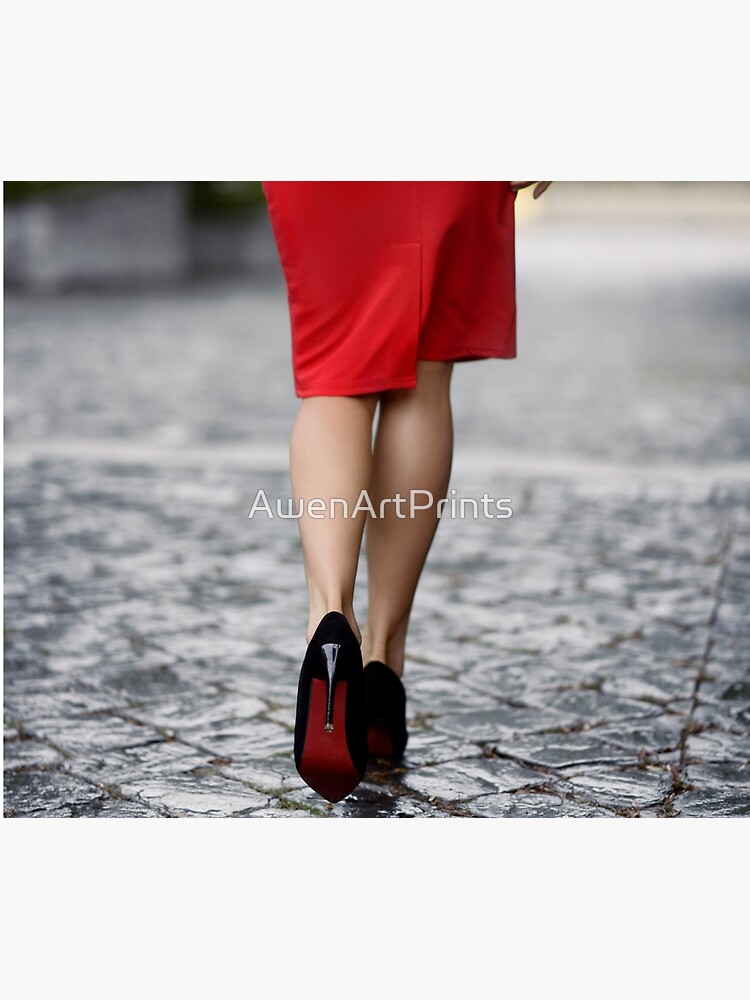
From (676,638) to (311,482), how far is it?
1354mm

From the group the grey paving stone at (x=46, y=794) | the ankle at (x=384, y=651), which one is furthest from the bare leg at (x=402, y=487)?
the grey paving stone at (x=46, y=794)

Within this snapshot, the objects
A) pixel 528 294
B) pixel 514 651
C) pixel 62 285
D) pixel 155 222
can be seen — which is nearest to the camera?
pixel 514 651

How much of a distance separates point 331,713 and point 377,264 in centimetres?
67

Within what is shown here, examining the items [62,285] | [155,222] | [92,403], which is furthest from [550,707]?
[155,222]

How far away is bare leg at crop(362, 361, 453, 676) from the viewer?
221cm

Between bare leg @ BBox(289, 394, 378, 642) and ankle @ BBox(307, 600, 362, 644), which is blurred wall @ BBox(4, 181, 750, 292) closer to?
bare leg @ BBox(289, 394, 378, 642)

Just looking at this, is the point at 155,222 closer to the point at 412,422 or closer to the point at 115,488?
the point at 115,488

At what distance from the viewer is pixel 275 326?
10.2 metres

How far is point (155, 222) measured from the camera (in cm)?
1345

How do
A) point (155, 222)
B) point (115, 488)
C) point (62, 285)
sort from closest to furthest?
point (115, 488) → point (62, 285) → point (155, 222)

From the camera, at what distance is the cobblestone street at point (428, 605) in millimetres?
2307

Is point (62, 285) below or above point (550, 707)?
above

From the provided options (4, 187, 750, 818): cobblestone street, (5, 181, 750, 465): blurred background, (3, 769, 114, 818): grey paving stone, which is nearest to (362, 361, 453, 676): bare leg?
(4, 187, 750, 818): cobblestone street
